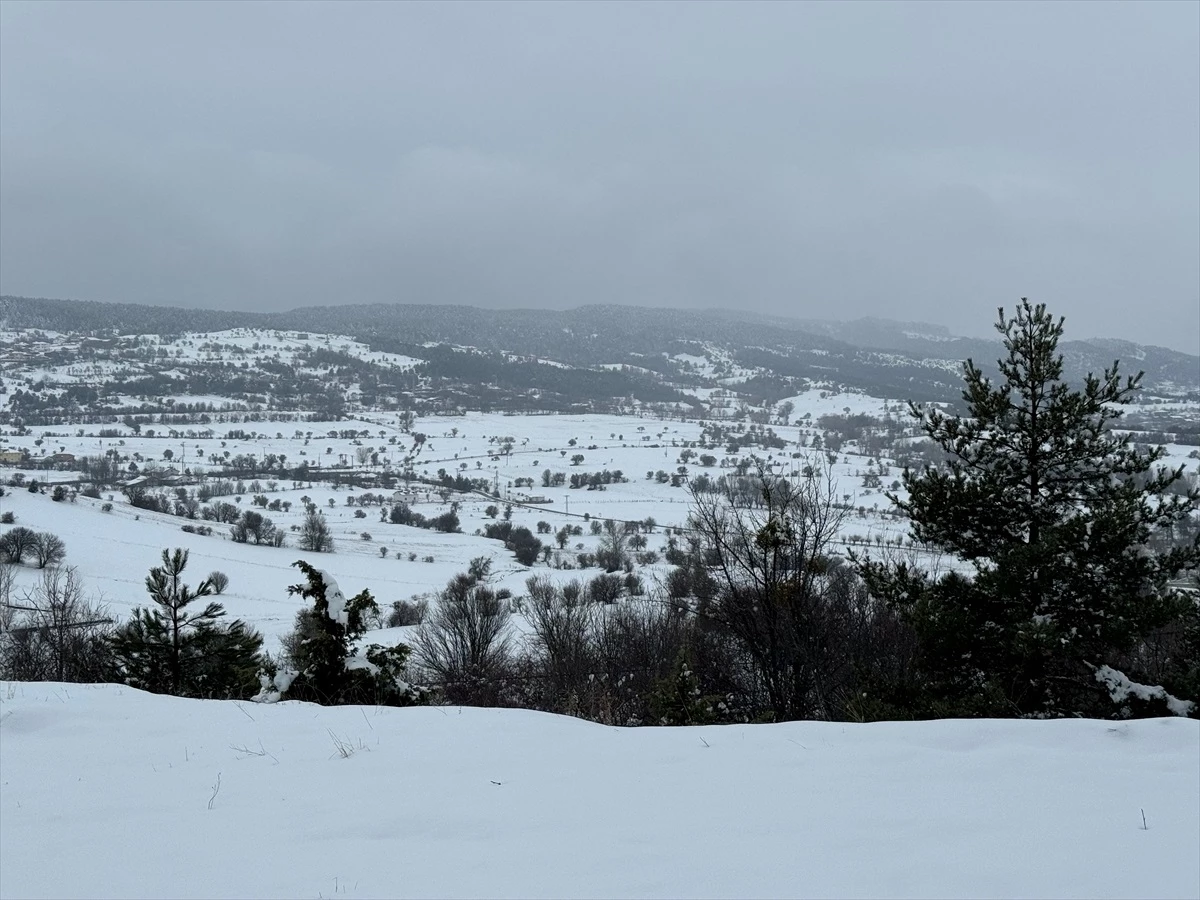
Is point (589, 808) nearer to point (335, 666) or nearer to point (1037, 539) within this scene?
point (335, 666)

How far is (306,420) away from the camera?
165 meters

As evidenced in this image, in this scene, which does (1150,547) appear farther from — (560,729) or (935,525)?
(560,729)

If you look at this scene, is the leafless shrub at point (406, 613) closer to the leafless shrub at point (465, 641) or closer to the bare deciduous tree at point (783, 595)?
the leafless shrub at point (465, 641)

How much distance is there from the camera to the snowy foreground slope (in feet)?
12.0

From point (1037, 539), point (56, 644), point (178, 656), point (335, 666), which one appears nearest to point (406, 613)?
point (56, 644)

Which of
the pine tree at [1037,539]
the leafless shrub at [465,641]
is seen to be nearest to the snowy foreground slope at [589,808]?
Answer: the pine tree at [1037,539]

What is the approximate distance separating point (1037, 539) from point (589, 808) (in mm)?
8254

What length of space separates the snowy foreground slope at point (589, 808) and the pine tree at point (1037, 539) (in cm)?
381

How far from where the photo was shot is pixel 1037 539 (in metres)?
10.0

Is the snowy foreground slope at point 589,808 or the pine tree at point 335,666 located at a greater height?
the snowy foreground slope at point 589,808

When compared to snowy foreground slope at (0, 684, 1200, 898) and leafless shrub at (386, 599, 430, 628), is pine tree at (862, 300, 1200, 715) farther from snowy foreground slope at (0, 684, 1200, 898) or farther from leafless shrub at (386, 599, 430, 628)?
leafless shrub at (386, 599, 430, 628)

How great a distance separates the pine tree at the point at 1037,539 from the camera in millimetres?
9281

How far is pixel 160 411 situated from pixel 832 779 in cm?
19457

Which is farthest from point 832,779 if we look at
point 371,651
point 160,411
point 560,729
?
point 160,411
